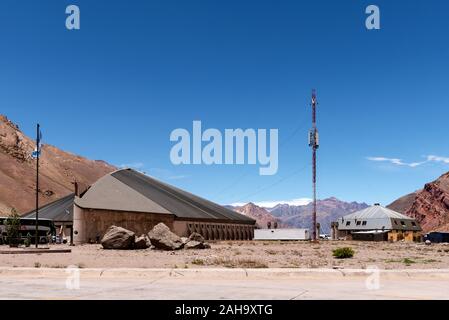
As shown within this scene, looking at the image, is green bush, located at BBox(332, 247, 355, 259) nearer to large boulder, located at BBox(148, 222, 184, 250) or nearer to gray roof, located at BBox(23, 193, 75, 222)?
large boulder, located at BBox(148, 222, 184, 250)

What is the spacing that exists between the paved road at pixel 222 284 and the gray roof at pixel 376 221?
12199 cm

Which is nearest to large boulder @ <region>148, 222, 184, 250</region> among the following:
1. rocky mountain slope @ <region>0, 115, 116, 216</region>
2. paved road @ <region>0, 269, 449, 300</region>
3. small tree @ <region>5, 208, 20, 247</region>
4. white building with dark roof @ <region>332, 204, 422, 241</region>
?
small tree @ <region>5, 208, 20, 247</region>

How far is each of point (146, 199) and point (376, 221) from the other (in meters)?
70.7

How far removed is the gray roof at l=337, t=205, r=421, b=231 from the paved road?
12199 centimetres

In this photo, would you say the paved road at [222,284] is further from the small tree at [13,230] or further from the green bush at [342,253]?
the small tree at [13,230]

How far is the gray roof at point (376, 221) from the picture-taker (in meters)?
134

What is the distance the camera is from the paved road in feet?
39.0

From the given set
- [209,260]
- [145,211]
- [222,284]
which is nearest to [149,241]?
[209,260]

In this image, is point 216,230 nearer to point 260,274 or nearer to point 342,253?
point 342,253

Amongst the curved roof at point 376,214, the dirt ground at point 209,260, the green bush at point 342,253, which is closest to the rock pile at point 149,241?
the dirt ground at point 209,260

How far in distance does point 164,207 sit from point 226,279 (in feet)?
245
